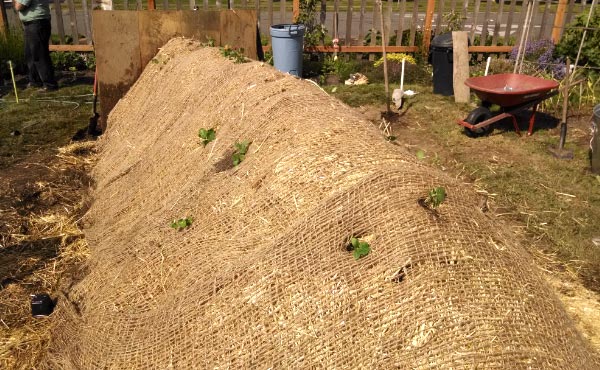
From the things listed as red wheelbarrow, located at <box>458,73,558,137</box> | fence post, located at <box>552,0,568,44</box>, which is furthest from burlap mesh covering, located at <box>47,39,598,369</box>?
fence post, located at <box>552,0,568,44</box>

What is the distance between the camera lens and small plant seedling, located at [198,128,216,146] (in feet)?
12.1

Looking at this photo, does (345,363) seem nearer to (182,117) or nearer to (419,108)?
(182,117)

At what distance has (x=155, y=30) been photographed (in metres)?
6.45

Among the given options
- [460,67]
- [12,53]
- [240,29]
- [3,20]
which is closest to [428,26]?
[460,67]

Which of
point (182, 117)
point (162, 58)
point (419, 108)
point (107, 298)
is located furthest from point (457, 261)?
point (419, 108)

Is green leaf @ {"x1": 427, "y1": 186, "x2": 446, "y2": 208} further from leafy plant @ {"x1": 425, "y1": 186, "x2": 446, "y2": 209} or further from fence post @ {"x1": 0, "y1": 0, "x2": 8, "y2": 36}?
fence post @ {"x1": 0, "y1": 0, "x2": 8, "y2": 36}

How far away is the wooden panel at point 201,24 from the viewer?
21.6 feet

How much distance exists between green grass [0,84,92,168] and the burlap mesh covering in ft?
11.1

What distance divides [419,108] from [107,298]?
20.7 feet

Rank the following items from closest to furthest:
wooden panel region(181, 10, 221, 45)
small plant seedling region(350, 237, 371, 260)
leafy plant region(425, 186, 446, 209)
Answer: small plant seedling region(350, 237, 371, 260) → leafy plant region(425, 186, 446, 209) → wooden panel region(181, 10, 221, 45)

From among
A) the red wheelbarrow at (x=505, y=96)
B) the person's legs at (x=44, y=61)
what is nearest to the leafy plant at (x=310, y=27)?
the red wheelbarrow at (x=505, y=96)

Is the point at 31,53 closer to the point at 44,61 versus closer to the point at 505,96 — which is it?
the point at 44,61

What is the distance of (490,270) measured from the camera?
2.02 meters

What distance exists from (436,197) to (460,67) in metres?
7.00
